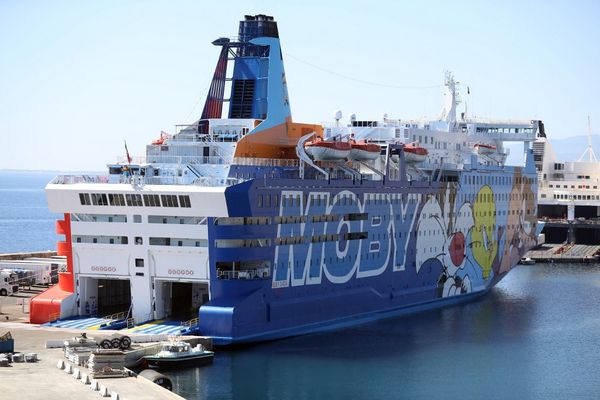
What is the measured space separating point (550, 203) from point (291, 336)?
62.2 m

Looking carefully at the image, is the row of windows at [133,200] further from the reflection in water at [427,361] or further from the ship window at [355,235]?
the ship window at [355,235]

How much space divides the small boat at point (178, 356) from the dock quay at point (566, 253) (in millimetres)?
49416

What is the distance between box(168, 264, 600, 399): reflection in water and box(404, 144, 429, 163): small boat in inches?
298

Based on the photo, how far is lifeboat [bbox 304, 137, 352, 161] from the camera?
47884 millimetres

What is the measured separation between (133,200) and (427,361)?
12.9 m

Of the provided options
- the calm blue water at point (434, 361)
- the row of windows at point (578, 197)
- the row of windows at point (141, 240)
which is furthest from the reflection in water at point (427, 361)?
the row of windows at point (578, 197)

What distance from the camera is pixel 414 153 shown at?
179ft

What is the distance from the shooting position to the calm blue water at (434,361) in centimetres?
3834

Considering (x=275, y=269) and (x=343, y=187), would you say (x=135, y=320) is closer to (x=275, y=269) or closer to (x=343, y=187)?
(x=275, y=269)

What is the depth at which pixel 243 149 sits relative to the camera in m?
46.2

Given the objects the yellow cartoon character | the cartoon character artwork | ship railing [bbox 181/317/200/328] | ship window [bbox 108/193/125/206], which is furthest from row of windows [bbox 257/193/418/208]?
the yellow cartoon character

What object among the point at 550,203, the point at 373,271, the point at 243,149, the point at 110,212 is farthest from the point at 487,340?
the point at 550,203

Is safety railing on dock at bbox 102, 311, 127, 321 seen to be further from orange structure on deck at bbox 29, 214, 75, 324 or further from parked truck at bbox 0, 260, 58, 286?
parked truck at bbox 0, 260, 58, 286

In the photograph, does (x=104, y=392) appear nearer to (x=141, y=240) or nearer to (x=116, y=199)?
(x=141, y=240)
